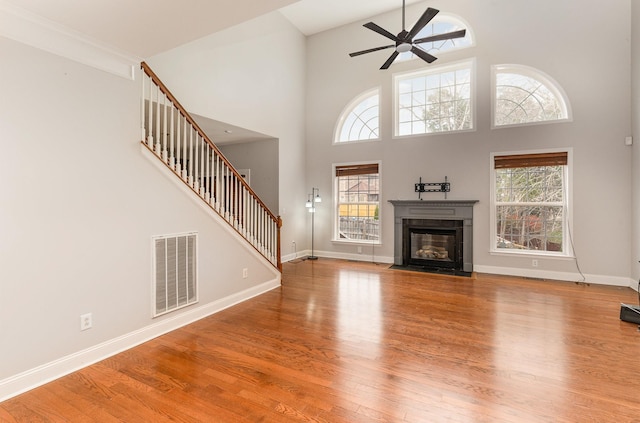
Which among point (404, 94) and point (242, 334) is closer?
point (242, 334)

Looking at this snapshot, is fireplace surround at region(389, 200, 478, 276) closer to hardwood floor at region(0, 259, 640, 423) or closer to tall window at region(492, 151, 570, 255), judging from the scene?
tall window at region(492, 151, 570, 255)

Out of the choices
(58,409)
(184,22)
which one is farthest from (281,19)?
(58,409)

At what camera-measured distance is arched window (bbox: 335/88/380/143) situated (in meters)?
6.85

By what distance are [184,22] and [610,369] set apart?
4.32m

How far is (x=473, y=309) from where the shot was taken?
387 centimetres

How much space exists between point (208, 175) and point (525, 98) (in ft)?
18.4

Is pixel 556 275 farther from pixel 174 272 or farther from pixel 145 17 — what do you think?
pixel 145 17

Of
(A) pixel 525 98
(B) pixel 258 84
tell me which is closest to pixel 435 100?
(A) pixel 525 98

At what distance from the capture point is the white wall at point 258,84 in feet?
14.6

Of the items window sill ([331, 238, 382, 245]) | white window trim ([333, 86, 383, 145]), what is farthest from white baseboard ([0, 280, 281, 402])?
white window trim ([333, 86, 383, 145])

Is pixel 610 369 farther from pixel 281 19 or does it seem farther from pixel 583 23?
pixel 281 19

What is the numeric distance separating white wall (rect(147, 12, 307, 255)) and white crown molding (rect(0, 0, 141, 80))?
51.7 inches

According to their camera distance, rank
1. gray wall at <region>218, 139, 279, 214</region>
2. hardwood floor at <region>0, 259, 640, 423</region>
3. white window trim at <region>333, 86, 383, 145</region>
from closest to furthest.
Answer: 1. hardwood floor at <region>0, 259, 640, 423</region>
2. gray wall at <region>218, 139, 279, 214</region>
3. white window trim at <region>333, 86, 383, 145</region>

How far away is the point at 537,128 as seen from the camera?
5312mm
